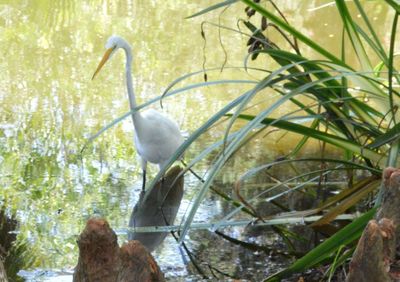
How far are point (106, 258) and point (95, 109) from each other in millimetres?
4072

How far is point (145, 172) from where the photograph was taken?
5043 millimetres

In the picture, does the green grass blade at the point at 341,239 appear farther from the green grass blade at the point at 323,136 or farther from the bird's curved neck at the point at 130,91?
the bird's curved neck at the point at 130,91

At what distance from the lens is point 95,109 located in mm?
6234

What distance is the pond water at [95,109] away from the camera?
161 inches

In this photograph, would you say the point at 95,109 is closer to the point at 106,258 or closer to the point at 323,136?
the point at 323,136

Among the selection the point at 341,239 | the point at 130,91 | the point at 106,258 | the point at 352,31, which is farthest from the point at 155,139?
the point at 106,258

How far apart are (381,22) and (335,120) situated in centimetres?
654

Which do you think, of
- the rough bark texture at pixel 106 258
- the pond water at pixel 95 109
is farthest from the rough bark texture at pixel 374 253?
the pond water at pixel 95 109

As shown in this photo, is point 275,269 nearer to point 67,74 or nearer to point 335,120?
point 335,120

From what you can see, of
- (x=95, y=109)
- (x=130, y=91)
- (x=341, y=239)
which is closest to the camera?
(x=341, y=239)

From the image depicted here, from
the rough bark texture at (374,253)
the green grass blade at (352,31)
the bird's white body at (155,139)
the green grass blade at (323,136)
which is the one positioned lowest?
the bird's white body at (155,139)

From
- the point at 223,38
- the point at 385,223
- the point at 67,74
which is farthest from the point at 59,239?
the point at 223,38

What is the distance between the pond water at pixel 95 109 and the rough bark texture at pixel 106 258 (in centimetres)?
108

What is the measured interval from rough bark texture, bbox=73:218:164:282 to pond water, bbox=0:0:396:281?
1.08m
